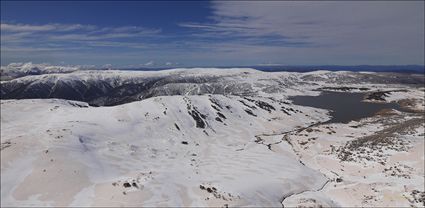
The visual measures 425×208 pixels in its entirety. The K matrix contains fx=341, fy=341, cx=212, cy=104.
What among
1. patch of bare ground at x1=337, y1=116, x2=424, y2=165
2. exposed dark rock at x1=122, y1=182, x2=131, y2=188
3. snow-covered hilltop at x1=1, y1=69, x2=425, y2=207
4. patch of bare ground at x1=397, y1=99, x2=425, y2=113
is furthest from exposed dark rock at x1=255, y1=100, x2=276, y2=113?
exposed dark rock at x1=122, y1=182, x2=131, y2=188

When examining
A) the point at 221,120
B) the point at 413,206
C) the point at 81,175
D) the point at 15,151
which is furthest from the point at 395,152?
the point at 15,151

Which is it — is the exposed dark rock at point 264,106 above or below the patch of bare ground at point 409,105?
above

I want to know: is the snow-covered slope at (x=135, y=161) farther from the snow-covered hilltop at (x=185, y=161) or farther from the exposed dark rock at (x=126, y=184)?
the exposed dark rock at (x=126, y=184)

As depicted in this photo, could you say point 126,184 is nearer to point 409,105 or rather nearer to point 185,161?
point 185,161

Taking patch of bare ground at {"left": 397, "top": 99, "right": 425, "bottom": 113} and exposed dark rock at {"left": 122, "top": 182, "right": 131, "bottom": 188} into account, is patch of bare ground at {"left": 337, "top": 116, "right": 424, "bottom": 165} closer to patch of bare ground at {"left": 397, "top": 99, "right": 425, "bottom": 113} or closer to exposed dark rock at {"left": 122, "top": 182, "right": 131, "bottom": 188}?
exposed dark rock at {"left": 122, "top": 182, "right": 131, "bottom": 188}

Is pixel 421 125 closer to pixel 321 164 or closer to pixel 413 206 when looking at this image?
pixel 321 164

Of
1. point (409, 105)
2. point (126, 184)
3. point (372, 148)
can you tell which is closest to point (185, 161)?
point (126, 184)

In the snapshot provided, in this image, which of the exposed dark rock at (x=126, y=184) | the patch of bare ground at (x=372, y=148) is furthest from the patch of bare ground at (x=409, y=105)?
the exposed dark rock at (x=126, y=184)

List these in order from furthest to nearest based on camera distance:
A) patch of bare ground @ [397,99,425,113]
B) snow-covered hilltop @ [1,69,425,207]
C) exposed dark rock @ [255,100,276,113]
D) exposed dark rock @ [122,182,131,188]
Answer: patch of bare ground @ [397,99,425,113] < exposed dark rock @ [255,100,276,113] < exposed dark rock @ [122,182,131,188] < snow-covered hilltop @ [1,69,425,207]

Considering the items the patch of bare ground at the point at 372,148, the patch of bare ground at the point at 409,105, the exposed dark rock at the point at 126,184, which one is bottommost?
the patch of bare ground at the point at 409,105

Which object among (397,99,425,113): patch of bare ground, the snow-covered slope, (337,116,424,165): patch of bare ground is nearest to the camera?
the snow-covered slope

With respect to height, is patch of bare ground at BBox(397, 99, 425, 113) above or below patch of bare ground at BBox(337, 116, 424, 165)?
below
